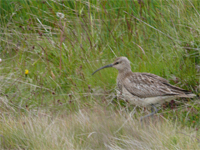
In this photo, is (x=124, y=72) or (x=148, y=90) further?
(x=124, y=72)

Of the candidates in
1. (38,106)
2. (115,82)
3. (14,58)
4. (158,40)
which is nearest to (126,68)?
(115,82)

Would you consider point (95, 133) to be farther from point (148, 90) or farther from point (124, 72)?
point (124, 72)

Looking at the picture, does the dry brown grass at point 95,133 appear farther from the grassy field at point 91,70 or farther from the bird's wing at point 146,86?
the bird's wing at point 146,86

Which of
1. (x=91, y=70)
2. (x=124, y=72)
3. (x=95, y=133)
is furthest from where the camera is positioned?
(x=91, y=70)

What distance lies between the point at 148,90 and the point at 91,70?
1440 mm

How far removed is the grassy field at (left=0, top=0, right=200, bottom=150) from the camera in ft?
15.3

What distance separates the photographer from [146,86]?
5.56 m

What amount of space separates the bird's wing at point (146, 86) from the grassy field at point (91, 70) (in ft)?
0.90

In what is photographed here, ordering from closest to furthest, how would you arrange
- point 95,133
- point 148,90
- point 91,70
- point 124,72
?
point 95,133, point 148,90, point 124,72, point 91,70

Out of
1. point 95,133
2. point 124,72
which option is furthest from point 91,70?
point 95,133

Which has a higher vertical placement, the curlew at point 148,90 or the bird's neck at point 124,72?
the bird's neck at point 124,72

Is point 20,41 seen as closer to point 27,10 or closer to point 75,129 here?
point 27,10

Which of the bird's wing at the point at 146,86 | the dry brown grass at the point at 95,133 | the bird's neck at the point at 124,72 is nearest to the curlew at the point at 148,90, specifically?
the bird's wing at the point at 146,86

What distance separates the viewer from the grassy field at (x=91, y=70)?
15.3 ft
